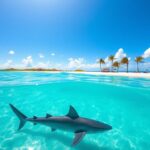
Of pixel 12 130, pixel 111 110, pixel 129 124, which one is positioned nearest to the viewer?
pixel 12 130

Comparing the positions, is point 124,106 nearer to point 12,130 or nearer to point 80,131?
point 80,131

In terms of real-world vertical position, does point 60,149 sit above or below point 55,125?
below

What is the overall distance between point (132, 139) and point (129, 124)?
6.28ft

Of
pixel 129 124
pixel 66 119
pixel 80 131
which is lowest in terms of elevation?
pixel 129 124

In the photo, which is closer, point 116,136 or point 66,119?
point 66,119

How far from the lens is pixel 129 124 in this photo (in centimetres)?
812

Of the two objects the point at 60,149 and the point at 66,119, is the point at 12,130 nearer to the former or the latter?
the point at 60,149

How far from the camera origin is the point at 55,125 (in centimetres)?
531

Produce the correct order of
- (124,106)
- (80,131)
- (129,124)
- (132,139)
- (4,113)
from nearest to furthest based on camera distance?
(80,131) < (132,139) < (129,124) < (4,113) < (124,106)

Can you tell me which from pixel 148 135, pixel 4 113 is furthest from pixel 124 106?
pixel 4 113

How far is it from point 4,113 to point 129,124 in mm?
9346

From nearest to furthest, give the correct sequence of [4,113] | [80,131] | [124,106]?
[80,131] → [4,113] → [124,106]

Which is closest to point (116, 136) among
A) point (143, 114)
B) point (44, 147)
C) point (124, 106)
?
point (44, 147)

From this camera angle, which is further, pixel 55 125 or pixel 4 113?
pixel 4 113
